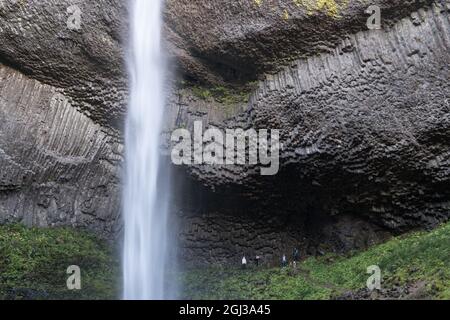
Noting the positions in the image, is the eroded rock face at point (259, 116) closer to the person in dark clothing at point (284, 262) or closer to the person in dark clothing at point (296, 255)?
the person in dark clothing at point (296, 255)

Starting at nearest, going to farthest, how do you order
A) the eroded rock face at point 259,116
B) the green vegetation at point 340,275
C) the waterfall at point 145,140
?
the green vegetation at point 340,275 → the eroded rock face at point 259,116 → the waterfall at point 145,140

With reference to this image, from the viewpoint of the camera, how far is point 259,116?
1424 cm

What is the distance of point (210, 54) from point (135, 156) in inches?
117

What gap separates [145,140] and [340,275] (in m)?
5.46

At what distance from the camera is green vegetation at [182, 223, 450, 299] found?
10.9 metres

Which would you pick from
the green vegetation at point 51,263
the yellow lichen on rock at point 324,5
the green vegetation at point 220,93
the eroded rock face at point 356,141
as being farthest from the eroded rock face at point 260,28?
the green vegetation at point 51,263

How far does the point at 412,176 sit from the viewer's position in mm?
13844

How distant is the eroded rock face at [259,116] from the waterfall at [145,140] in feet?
0.98

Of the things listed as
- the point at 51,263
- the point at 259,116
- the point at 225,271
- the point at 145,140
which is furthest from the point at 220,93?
the point at 51,263

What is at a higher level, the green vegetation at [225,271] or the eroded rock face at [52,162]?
the eroded rock face at [52,162]

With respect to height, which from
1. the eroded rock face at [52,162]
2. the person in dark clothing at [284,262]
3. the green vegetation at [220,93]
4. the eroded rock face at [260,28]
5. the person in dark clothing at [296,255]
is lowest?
the person in dark clothing at [284,262]

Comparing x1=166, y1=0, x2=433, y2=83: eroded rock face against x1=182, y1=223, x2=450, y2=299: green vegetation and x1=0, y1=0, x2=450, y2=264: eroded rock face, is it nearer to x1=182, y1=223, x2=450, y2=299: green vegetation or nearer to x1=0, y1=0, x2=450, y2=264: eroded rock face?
x1=0, y1=0, x2=450, y2=264: eroded rock face

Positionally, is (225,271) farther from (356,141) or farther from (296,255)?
(356,141)

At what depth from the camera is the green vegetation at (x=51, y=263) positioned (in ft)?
38.7
